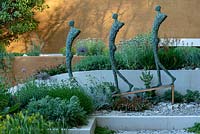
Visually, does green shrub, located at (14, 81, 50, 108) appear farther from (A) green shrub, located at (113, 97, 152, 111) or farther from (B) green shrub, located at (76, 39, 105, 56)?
(B) green shrub, located at (76, 39, 105, 56)

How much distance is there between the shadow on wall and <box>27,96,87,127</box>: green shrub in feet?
25.7

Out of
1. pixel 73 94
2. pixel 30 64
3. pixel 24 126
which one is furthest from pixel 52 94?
pixel 30 64

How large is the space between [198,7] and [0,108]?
29.7 ft

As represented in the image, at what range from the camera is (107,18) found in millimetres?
14094

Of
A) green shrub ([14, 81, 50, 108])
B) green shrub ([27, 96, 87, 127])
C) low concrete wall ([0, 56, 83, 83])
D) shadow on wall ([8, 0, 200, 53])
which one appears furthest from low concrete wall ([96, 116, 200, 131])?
shadow on wall ([8, 0, 200, 53])

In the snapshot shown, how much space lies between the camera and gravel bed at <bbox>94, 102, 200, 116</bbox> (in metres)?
7.36

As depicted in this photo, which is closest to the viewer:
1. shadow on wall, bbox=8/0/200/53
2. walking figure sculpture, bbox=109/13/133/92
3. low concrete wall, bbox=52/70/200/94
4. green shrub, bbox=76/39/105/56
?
walking figure sculpture, bbox=109/13/133/92

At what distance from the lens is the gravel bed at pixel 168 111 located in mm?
7355

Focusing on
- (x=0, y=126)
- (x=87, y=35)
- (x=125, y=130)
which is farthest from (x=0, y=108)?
(x=87, y=35)

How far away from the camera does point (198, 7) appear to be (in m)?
13.9

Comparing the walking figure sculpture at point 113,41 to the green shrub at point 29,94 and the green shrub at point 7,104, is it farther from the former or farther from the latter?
the green shrub at point 7,104

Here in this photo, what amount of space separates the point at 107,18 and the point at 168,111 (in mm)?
6926

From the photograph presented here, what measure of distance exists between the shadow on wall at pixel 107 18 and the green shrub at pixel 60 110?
7.85 m

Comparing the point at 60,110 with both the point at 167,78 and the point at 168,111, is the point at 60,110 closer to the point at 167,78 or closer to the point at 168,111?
the point at 168,111
